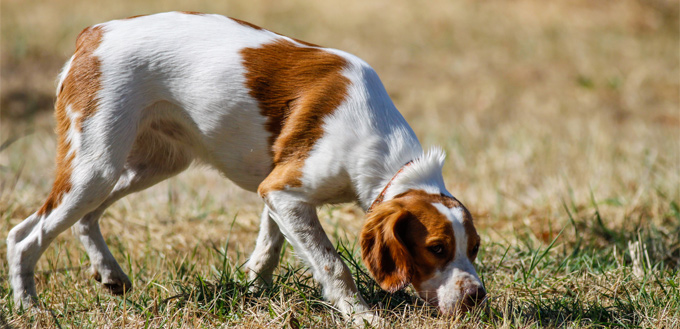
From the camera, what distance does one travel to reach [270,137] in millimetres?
2977

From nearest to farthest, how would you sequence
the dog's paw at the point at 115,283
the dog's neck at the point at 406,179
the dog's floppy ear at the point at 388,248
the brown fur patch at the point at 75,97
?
Answer: the dog's floppy ear at the point at 388,248 < the dog's neck at the point at 406,179 < the brown fur patch at the point at 75,97 < the dog's paw at the point at 115,283

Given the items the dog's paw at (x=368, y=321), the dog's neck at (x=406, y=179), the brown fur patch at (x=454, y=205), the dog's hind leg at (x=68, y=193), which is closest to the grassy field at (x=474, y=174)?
the dog's paw at (x=368, y=321)

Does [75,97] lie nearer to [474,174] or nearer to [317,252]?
[317,252]

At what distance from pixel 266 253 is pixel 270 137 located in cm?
66

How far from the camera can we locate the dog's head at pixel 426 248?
2.68 m

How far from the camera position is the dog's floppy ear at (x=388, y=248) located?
8.77 ft

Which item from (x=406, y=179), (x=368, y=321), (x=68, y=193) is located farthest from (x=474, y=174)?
(x=68, y=193)

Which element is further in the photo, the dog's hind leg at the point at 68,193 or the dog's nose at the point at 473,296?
the dog's hind leg at the point at 68,193

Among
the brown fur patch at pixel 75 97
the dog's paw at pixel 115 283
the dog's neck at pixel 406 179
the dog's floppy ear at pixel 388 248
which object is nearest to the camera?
the dog's floppy ear at pixel 388 248

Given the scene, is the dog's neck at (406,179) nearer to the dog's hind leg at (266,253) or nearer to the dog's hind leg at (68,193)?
the dog's hind leg at (266,253)

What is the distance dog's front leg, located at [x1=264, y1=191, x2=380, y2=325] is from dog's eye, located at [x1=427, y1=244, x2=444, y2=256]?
37 cm

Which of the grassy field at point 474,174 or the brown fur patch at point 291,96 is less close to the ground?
the brown fur patch at point 291,96

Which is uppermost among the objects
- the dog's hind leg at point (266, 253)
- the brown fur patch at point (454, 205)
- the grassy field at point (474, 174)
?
the brown fur patch at point (454, 205)

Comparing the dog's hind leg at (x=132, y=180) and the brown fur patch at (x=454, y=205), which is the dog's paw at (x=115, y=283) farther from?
the brown fur patch at (x=454, y=205)
